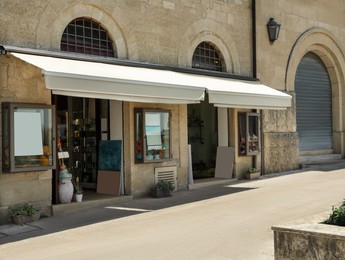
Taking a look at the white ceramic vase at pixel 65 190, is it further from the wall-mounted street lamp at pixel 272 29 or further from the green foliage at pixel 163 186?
the wall-mounted street lamp at pixel 272 29

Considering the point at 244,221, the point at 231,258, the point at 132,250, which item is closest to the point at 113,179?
the point at 244,221

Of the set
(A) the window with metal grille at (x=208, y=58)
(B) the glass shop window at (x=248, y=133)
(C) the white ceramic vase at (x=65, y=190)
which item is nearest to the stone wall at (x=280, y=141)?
A: (B) the glass shop window at (x=248, y=133)

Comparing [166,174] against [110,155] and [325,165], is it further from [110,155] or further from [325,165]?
[325,165]

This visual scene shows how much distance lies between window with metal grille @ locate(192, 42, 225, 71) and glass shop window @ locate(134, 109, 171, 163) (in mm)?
2204

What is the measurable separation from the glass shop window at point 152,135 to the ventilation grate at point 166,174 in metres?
0.28

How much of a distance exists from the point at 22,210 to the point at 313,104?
11.8 m

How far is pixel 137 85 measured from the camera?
8.69 m

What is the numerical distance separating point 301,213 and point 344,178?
4971mm

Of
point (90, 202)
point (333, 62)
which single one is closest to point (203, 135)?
point (333, 62)

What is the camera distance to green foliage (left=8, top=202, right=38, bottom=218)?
797cm

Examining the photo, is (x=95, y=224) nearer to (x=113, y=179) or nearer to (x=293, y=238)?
(x=113, y=179)

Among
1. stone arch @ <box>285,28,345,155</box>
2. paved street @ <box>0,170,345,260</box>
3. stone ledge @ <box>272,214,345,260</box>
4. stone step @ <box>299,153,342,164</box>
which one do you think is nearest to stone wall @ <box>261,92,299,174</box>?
stone step @ <box>299,153,342,164</box>

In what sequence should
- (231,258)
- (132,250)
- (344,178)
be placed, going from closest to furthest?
(231,258), (132,250), (344,178)

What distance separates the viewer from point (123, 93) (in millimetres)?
8469
